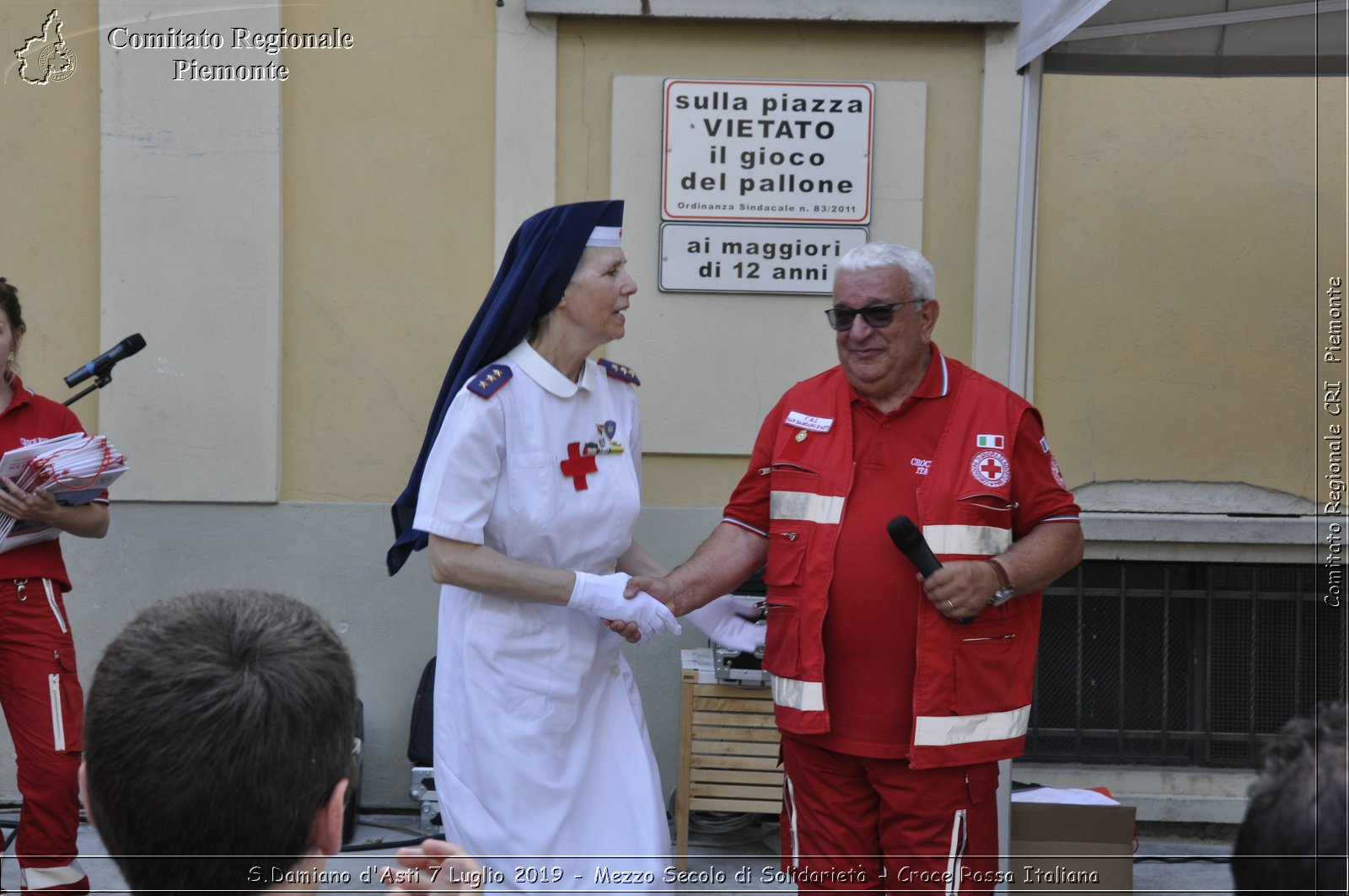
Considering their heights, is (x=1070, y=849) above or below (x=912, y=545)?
below

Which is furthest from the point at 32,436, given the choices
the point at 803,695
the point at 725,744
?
the point at 803,695

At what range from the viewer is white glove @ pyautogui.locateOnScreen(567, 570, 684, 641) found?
3.32 metres

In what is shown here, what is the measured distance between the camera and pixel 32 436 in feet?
14.4

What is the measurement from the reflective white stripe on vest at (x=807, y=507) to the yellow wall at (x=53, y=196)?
121 inches

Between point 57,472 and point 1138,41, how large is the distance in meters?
3.73

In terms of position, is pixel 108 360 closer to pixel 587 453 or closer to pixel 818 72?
pixel 587 453

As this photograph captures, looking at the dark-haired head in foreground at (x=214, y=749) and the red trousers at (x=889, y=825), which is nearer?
the dark-haired head in foreground at (x=214, y=749)

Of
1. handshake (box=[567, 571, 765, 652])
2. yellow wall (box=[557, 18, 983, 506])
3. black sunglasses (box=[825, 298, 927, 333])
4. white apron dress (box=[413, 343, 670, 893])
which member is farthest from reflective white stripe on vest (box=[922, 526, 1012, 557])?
yellow wall (box=[557, 18, 983, 506])

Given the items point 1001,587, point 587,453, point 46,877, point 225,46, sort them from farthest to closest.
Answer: point 225,46 → point 46,877 → point 587,453 → point 1001,587

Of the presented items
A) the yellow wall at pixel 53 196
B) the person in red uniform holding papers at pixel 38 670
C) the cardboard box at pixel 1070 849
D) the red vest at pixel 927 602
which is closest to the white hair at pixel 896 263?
the red vest at pixel 927 602

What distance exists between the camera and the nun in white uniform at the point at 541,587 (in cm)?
332

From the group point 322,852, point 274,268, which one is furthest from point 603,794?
point 274,268

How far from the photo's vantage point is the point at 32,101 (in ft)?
17.3

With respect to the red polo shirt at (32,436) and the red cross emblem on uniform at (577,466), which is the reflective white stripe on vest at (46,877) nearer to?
the red polo shirt at (32,436)
